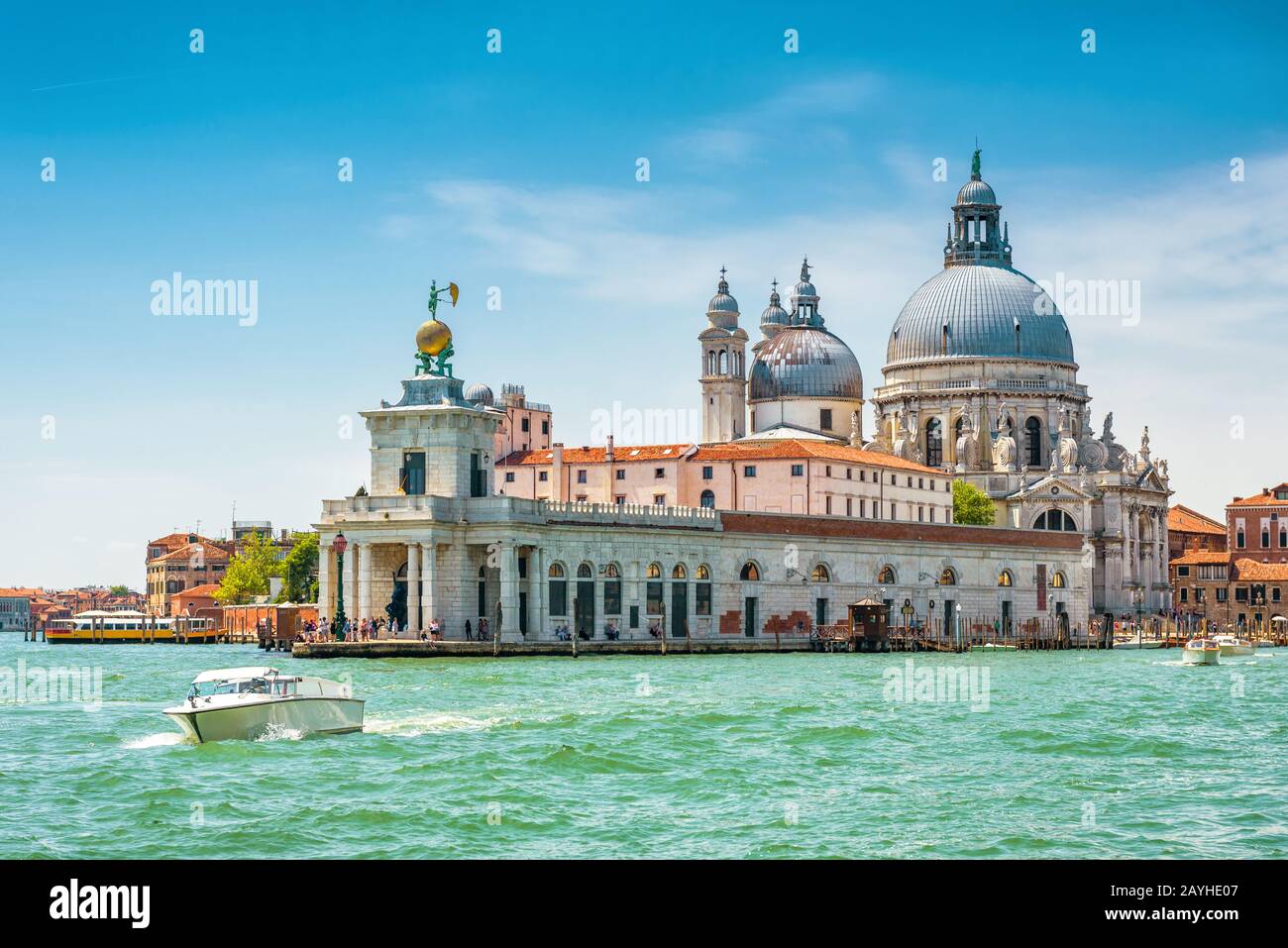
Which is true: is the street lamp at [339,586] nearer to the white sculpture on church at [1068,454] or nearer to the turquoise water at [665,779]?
the turquoise water at [665,779]

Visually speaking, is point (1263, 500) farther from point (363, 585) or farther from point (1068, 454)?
point (363, 585)

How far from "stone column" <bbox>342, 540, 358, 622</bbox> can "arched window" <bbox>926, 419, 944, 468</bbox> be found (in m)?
47.6

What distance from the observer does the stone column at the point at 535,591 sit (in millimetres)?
59656

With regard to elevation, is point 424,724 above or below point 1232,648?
above

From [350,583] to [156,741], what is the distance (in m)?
32.3

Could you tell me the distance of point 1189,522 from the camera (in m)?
122

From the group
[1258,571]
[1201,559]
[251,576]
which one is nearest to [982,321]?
[1201,559]

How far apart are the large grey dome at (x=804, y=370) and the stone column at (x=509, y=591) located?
37.6 m

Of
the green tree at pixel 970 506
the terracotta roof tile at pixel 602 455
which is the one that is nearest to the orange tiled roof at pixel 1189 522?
the green tree at pixel 970 506

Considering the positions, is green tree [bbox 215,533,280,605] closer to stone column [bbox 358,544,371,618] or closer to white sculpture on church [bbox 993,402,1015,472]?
white sculpture on church [bbox 993,402,1015,472]
